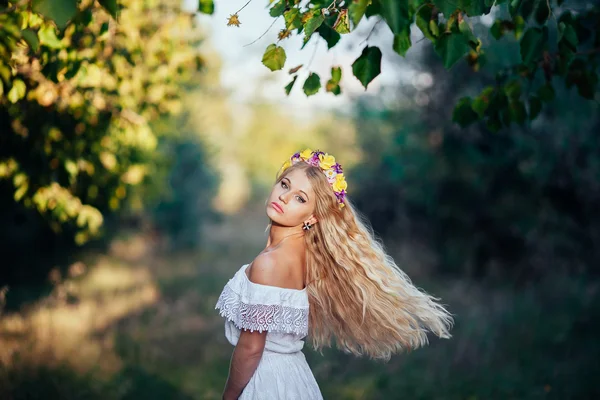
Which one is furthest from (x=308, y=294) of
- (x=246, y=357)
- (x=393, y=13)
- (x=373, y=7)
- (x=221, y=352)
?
(x=221, y=352)

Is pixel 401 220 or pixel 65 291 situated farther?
pixel 401 220

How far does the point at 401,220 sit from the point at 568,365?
7.74 meters

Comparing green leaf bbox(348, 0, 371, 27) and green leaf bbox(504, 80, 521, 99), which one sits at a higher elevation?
green leaf bbox(504, 80, 521, 99)

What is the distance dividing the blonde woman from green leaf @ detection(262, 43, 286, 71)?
0.67m

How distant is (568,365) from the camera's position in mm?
6738

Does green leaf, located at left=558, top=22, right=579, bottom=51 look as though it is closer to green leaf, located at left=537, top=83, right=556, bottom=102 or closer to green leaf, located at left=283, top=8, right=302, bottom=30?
green leaf, located at left=537, top=83, right=556, bottom=102

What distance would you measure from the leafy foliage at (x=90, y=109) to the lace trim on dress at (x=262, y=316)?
208 cm

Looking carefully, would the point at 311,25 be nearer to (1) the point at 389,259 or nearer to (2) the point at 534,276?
(1) the point at 389,259

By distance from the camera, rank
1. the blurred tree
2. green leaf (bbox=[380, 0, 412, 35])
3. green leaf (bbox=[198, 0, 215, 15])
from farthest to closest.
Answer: the blurred tree
green leaf (bbox=[198, 0, 215, 15])
green leaf (bbox=[380, 0, 412, 35])

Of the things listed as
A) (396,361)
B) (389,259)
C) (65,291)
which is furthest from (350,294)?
(65,291)

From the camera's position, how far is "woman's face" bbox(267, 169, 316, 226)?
3123 millimetres

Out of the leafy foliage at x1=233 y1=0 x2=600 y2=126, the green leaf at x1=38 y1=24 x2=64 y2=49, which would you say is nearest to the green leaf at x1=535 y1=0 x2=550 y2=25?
the leafy foliage at x1=233 y1=0 x2=600 y2=126

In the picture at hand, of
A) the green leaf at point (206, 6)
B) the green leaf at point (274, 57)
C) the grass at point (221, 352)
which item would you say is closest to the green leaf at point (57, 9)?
the green leaf at point (274, 57)

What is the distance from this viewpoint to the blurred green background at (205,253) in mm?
5797
